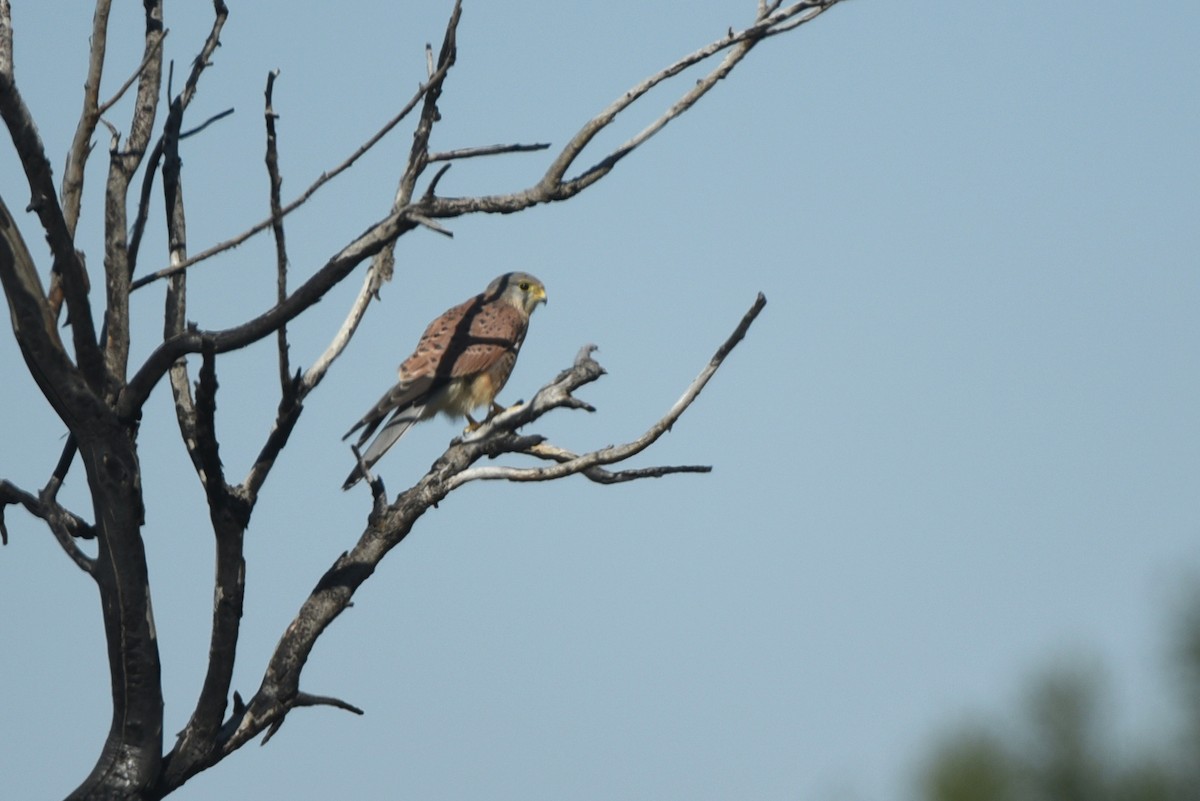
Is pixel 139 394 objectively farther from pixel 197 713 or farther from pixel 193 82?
pixel 193 82

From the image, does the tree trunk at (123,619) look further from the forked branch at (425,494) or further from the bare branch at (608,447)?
the bare branch at (608,447)

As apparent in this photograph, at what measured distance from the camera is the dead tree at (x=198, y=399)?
266cm

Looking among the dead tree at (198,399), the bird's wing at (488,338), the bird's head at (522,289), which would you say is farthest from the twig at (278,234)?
the bird's head at (522,289)

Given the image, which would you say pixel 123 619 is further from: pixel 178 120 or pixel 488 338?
pixel 488 338

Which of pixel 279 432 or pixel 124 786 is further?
pixel 279 432

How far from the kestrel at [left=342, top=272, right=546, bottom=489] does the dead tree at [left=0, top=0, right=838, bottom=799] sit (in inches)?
55.6

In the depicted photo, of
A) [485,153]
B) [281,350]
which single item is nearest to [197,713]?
[281,350]

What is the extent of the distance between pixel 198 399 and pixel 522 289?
13.1 feet

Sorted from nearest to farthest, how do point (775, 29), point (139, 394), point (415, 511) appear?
point (139, 394)
point (775, 29)
point (415, 511)

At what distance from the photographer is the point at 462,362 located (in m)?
5.58

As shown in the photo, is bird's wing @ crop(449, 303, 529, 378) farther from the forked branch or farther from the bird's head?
the forked branch

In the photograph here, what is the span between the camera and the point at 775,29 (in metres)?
2.91

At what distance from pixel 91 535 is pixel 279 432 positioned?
23.9 inches

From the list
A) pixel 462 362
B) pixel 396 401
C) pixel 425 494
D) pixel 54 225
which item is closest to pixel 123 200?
pixel 54 225
